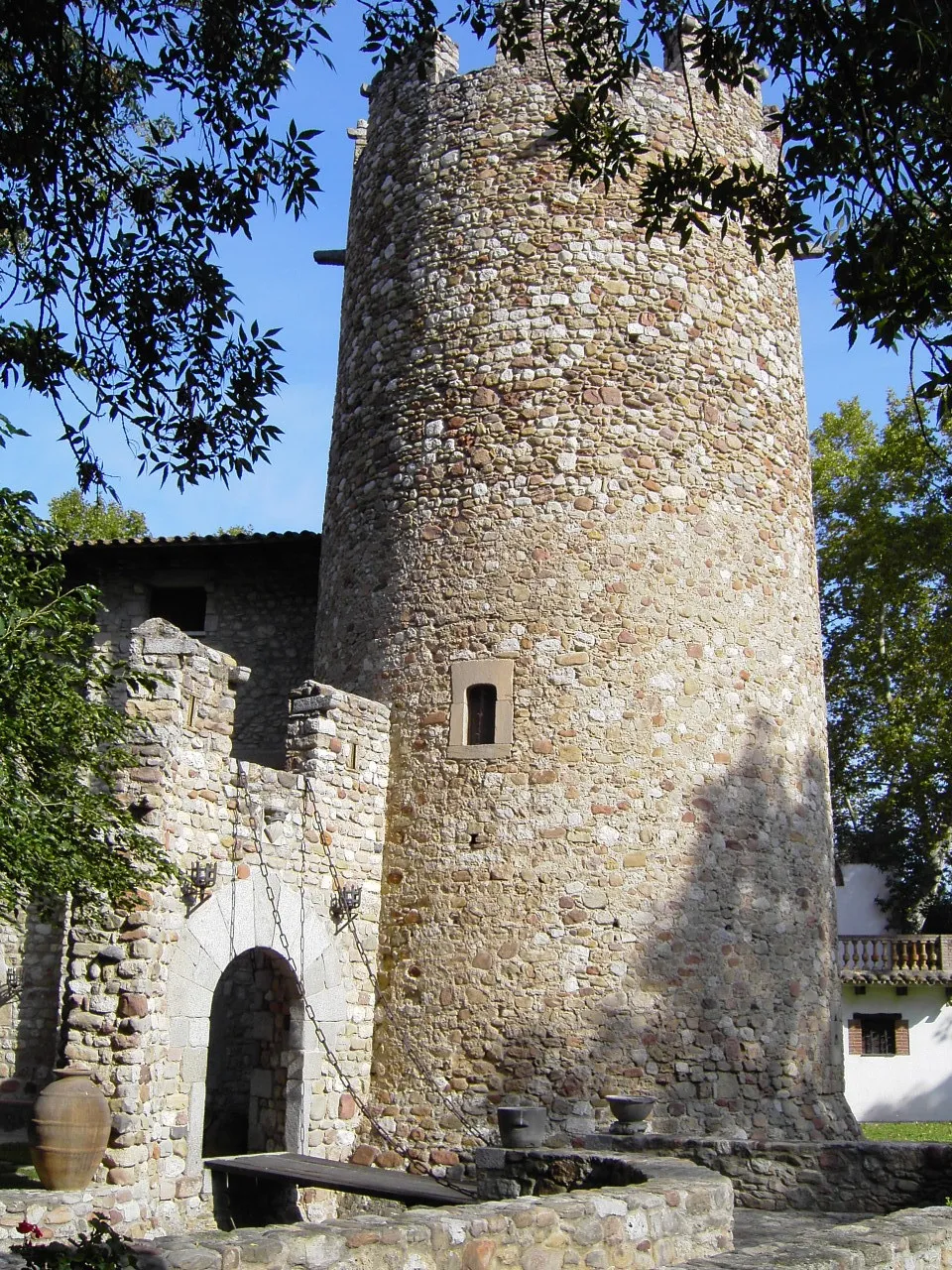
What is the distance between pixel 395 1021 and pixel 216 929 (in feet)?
6.85

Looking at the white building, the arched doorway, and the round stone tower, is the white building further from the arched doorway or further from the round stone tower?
the arched doorway

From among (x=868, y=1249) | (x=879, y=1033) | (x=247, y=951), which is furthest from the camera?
(x=879, y=1033)

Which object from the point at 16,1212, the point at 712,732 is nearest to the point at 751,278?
the point at 712,732

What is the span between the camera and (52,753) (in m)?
8.50

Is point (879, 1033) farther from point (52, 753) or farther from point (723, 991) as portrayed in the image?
point (52, 753)

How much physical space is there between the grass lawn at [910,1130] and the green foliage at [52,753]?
43.3ft

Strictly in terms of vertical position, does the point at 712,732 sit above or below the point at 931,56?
below

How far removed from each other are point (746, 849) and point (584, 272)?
532 cm

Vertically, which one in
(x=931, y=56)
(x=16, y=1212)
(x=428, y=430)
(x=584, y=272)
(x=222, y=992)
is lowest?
(x=16, y=1212)

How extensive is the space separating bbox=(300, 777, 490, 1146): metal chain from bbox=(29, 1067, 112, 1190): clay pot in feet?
9.24

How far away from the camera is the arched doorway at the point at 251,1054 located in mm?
10922

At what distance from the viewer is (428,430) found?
488 inches

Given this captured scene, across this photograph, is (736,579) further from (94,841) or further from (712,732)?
(94,841)

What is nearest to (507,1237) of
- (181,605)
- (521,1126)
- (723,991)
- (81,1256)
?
(81,1256)
